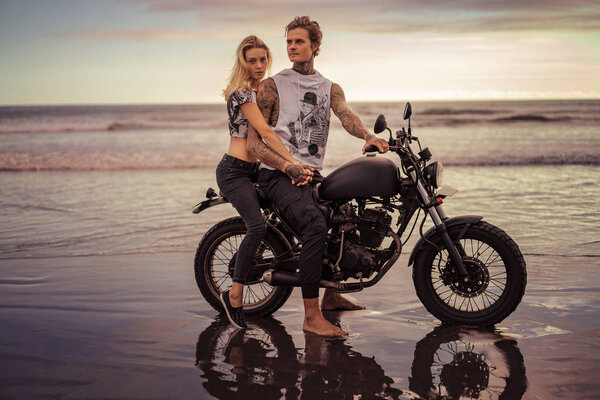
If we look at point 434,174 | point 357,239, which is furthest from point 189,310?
point 434,174

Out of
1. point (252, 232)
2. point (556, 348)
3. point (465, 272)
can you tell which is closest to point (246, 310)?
point (252, 232)

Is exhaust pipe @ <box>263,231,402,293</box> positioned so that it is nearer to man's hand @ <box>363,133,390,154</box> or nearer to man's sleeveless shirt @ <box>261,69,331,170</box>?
man's hand @ <box>363,133,390,154</box>

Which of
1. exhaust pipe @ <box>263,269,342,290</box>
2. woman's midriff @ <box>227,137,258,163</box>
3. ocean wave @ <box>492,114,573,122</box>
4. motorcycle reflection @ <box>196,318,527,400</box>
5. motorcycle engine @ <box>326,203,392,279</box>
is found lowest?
motorcycle reflection @ <box>196,318,527,400</box>

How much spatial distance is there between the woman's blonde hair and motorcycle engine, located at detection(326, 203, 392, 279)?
3.84ft

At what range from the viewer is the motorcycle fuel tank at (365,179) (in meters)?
A: 4.22

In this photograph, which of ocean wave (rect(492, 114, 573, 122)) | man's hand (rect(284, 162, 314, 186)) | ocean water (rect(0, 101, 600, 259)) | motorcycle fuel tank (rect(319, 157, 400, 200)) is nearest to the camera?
man's hand (rect(284, 162, 314, 186))

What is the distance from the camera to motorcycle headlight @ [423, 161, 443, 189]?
429 cm

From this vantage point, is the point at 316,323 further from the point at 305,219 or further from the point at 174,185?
the point at 174,185

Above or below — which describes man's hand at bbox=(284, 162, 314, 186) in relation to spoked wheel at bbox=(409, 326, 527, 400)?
above

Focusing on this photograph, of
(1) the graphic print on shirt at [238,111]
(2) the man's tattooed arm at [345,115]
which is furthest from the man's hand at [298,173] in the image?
(2) the man's tattooed arm at [345,115]

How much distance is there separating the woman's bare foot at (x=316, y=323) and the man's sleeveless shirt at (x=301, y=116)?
1.04 metres

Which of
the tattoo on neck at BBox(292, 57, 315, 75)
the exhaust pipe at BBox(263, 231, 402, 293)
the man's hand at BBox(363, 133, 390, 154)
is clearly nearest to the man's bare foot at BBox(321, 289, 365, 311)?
the exhaust pipe at BBox(263, 231, 402, 293)

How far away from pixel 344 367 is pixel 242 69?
7.38 feet

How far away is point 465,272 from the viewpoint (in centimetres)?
423
